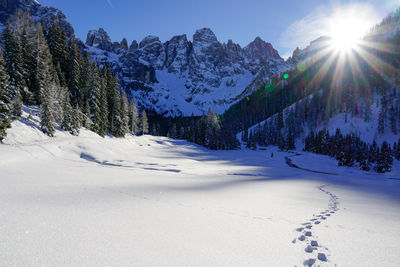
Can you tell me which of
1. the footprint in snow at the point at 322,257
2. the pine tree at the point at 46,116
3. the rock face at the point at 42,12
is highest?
the rock face at the point at 42,12

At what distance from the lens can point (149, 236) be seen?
3574 mm

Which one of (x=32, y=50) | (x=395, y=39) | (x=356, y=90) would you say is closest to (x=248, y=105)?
(x=356, y=90)

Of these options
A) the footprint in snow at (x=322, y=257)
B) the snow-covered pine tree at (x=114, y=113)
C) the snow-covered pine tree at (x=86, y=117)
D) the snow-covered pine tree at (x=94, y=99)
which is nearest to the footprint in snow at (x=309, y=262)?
the footprint in snow at (x=322, y=257)

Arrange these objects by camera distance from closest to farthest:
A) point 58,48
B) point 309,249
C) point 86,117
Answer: point 309,249 → point 86,117 → point 58,48

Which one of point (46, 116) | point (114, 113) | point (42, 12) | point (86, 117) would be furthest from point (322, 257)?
point (42, 12)

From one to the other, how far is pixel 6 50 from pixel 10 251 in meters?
40.2

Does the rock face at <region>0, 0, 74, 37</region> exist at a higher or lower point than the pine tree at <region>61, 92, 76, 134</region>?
higher

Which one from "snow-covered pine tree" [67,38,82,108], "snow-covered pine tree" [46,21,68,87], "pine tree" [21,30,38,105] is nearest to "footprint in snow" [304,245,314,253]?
"pine tree" [21,30,38,105]

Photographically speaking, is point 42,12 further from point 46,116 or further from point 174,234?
point 174,234

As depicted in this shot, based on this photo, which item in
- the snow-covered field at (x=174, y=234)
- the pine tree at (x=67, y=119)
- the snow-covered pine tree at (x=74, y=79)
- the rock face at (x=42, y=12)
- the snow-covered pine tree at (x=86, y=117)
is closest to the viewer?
the snow-covered field at (x=174, y=234)

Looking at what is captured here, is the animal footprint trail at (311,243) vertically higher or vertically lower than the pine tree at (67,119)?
lower

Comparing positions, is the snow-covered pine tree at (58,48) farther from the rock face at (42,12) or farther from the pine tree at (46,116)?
the rock face at (42,12)

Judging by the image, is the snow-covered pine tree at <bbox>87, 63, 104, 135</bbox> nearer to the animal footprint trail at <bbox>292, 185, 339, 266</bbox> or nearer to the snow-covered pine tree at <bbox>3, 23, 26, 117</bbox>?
the snow-covered pine tree at <bbox>3, 23, 26, 117</bbox>

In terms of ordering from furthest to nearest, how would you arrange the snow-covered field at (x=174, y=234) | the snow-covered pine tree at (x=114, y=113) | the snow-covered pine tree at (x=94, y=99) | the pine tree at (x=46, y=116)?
the snow-covered pine tree at (x=114, y=113) < the snow-covered pine tree at (x=94, y=99) < the pine tree at (x=46, y=116) < the snow-covered field at (x=174, y=234)
